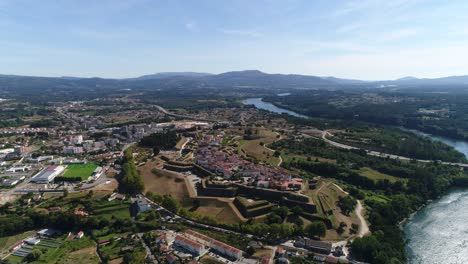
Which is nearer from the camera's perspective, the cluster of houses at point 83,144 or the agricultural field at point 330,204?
the agricultural field at point 330,204

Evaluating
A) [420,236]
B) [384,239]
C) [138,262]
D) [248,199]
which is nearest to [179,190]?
[248,199]

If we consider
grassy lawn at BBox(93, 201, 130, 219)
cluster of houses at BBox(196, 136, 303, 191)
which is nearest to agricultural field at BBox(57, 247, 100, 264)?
Answer: grassy lawn at BBox(93, 201, 130, 219)

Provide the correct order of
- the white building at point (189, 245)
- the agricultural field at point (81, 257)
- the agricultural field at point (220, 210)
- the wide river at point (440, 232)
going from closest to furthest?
1. the agricultural field at point (81, 257)
2. the white building at point (189, 245)
3. the wide river at point (440, 232)
4. the agricultural field at point (220, 210)

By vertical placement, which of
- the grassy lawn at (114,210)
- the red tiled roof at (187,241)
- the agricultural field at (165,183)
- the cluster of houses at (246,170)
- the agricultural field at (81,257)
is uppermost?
the cluster of houses at (246,170)

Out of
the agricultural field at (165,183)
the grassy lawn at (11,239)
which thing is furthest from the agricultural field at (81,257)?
the agricultural field at (165,183)

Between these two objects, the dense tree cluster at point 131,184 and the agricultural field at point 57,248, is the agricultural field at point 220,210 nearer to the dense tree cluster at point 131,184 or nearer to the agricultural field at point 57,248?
the dense tree cluster at point 131,184

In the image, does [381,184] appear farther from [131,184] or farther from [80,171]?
[80,171]

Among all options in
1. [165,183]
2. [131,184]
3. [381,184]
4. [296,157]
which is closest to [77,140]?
[131,184]
